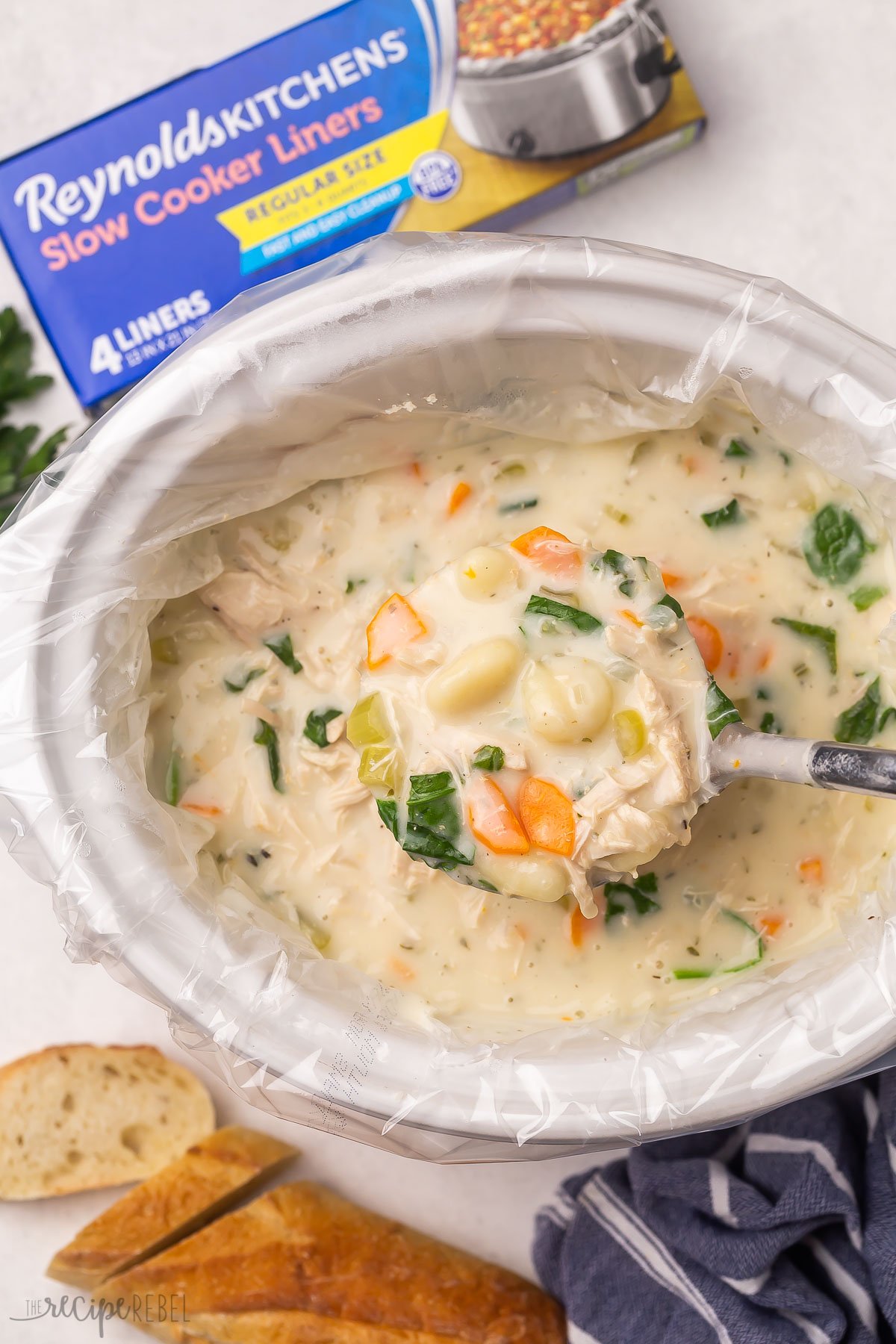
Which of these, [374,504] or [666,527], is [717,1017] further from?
[374,504]

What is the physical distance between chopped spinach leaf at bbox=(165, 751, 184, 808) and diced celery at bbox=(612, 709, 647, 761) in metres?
0.52

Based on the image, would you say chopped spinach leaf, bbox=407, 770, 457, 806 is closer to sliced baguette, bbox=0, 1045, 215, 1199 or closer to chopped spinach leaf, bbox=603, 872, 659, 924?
chopped spinach leaf, bbox=603, 872, 659, 924

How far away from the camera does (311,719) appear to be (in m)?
1.31

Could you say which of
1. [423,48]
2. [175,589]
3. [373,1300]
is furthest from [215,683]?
[423,48]

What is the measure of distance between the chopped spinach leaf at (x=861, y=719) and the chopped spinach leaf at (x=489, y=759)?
1.31 ft

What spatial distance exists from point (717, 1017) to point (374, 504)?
671 mm

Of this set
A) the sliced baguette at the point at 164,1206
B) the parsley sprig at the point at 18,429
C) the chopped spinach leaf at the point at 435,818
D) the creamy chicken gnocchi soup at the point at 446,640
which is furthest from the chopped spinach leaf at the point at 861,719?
the parsley sprig at the point at 18,429

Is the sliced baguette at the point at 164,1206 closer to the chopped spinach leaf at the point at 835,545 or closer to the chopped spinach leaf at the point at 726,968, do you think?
the chopped spinach leaf at the point at 726,968

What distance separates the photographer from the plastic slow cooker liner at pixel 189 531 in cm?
110

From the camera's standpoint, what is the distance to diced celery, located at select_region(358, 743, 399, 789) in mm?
1152

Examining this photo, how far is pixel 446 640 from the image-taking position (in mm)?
1164

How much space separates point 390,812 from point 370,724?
9cm

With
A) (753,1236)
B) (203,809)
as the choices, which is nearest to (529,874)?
(203,809)

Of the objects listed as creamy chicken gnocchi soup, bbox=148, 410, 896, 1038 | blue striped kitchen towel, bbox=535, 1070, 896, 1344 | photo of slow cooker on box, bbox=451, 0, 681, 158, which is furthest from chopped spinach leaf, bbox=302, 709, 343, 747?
photo of slow cooker on box, bbox=451, 0, 681, 158
